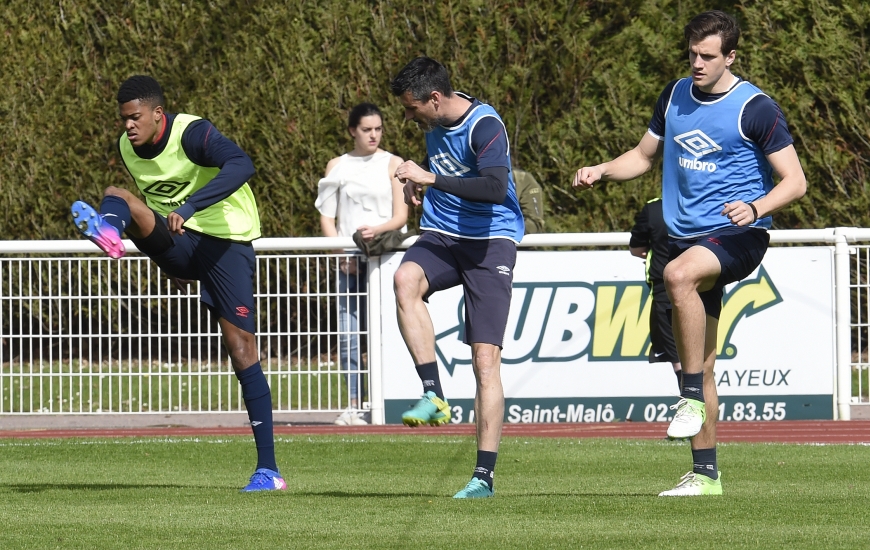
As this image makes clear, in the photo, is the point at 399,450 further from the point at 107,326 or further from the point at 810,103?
the point at 810,103

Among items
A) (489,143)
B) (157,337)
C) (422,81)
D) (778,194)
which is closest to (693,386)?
(778,194)

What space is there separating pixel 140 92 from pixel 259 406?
175 cm

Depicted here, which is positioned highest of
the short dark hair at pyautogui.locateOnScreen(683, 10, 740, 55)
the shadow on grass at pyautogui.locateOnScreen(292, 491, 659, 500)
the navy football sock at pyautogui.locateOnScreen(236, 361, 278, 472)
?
the short dark hair at pyautogui.locateOnScreen(683, 10, 740, 55)

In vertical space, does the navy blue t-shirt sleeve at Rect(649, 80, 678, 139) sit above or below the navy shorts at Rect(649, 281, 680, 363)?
above

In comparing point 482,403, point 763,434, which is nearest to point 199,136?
point 482,403

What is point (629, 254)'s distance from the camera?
36.1 ft

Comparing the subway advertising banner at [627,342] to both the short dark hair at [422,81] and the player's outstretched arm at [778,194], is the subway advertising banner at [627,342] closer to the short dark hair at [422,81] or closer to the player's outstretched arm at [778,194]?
the short dark hair at [422,81]

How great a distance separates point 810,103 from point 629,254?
3.56 meters

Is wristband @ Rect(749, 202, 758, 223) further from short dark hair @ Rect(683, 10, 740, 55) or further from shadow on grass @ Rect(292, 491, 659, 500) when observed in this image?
shadow on grass @ Rect(292, 491, 659, 500)

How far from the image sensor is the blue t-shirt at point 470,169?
6738 millimetres

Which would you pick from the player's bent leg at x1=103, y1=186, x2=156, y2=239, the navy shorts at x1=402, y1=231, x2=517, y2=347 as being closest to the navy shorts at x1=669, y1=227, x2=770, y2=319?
the navy shorts at x1=402, y1=231, x2=517, y2=347

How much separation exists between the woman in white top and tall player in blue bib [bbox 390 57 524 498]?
4040mm

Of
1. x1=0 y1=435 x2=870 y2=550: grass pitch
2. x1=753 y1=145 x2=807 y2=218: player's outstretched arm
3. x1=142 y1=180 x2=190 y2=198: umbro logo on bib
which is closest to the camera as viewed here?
x1=0 y1=435 x2=870 y2=550: grass pitch

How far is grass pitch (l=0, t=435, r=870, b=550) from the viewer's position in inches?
210
